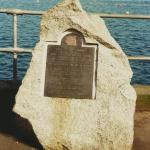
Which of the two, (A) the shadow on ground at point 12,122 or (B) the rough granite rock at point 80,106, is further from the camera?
(A) the shadow on ground at point 12,122

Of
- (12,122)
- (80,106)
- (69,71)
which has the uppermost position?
(69,71)

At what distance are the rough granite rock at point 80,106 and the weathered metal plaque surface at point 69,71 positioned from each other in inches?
4.6

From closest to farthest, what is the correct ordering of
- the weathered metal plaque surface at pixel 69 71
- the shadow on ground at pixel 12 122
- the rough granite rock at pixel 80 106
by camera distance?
the rough granite rock at pixel 80 106 → the weathered metal plaque surface at pixel 69 71 → the shadow on ground at pixel 12 122

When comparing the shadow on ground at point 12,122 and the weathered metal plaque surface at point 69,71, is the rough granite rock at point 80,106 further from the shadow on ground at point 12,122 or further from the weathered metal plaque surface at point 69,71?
the shadow on ground at point 12,122

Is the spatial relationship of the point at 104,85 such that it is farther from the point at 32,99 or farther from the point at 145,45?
the point at 145,45

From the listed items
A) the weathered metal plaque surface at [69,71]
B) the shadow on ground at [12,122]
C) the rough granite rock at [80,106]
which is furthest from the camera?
the shadow on ground at [12,122]

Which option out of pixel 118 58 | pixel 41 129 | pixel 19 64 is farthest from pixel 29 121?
pixel 19 64

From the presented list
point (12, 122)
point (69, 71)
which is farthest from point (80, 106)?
point (12, 122)

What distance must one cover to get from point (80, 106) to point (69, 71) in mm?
462

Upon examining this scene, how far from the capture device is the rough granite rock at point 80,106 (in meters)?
5.39

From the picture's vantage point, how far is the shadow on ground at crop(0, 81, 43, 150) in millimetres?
5715

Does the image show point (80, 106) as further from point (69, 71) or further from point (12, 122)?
point (12, 122)

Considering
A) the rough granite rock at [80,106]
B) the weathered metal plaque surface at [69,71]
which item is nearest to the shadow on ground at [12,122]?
the rough granite rock at [80,106]

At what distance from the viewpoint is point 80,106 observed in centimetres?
546
